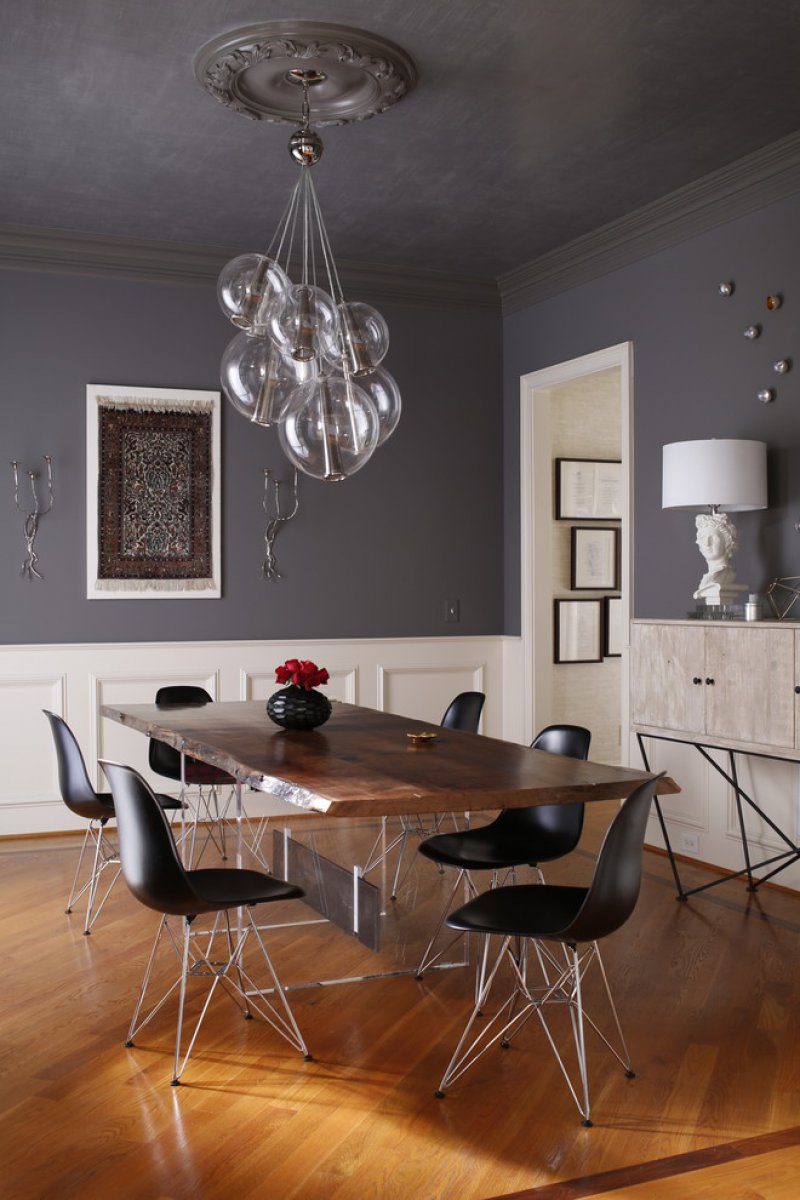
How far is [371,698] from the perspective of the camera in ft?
22.2

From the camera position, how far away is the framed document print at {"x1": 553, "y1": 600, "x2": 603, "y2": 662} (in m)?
7.14

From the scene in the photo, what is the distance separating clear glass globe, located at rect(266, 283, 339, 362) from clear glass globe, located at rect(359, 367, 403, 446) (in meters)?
0.17

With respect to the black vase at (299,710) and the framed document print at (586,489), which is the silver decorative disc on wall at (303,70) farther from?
the framed document print at (586,489)

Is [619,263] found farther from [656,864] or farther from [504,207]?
[656,864]

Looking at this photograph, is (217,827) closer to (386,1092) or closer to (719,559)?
(719,559)

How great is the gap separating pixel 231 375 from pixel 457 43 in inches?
54.2

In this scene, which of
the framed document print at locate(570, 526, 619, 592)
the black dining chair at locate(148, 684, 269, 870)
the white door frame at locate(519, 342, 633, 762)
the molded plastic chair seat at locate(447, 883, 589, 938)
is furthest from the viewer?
the framed document print at locate(570, 526, 619, 592)

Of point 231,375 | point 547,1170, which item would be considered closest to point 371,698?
point 231,375

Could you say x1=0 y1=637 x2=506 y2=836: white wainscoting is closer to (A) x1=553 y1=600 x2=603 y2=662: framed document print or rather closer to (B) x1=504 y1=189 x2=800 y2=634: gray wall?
(A) x1=553 y1=600 x2=603 y2=662: framed document print

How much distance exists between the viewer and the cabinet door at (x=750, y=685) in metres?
4.28

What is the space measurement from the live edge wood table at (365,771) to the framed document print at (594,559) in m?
2.78

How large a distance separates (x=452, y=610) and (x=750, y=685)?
2781mm

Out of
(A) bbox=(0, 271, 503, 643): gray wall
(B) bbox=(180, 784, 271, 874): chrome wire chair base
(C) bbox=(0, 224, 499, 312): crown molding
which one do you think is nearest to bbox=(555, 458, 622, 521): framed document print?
(A) bbox=(0, 271, 503, 643): gray wall

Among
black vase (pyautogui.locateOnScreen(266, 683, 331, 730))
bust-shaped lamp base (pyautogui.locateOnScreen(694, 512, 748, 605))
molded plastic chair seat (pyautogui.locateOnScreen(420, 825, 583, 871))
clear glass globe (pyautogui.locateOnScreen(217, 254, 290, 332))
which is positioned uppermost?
clear glass globe (pyautogui.locateOnScreen(217, 254, 290, 332))
